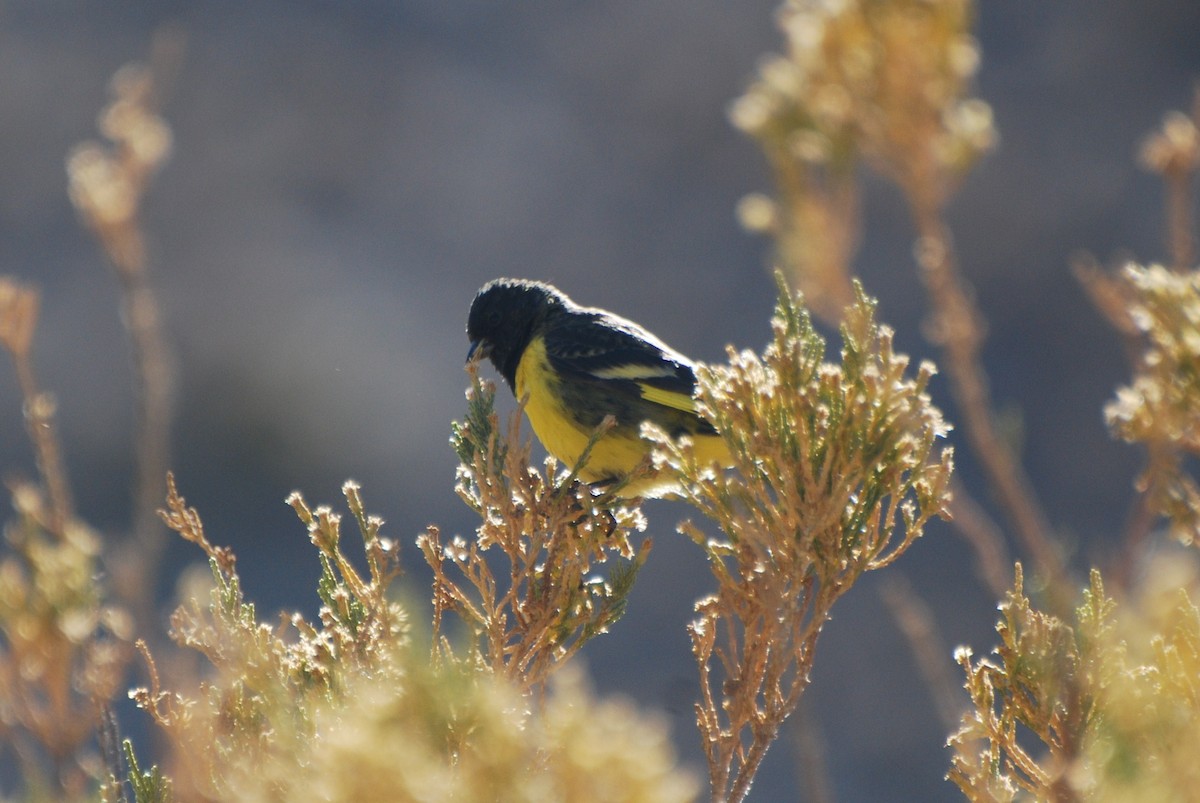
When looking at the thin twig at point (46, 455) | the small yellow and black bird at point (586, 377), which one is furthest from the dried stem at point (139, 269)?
the small yellow and black bird at point (586, 377)

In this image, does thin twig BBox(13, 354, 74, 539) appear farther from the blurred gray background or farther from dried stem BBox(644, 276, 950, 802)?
the blurred gray background

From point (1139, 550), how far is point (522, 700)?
894mm

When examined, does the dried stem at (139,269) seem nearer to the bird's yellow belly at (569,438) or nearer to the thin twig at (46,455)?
the thin twig at (46,455)

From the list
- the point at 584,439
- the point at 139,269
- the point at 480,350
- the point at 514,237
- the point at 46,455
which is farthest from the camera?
the point at 514,237

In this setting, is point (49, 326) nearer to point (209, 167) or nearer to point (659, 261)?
point (209, 167)

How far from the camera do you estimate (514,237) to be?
9.79m

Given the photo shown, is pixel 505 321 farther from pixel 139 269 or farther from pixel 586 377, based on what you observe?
pixel 139 269

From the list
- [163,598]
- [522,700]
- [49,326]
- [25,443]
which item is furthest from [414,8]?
[522,700]

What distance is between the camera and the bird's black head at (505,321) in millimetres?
3863

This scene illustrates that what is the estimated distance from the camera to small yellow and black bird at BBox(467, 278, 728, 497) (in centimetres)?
343

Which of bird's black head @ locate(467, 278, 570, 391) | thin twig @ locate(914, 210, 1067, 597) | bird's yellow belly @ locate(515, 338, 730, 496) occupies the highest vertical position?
bird's black head @ locate(467, 278, 570, 391)

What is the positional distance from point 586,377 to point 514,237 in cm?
632

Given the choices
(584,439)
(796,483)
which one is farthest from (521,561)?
(584,439)

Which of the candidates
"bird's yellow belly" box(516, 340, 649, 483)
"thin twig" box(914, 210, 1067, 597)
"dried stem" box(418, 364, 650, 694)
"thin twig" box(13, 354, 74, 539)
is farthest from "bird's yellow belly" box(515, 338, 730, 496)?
"thin twig" box(13, 354, 74, 539)
